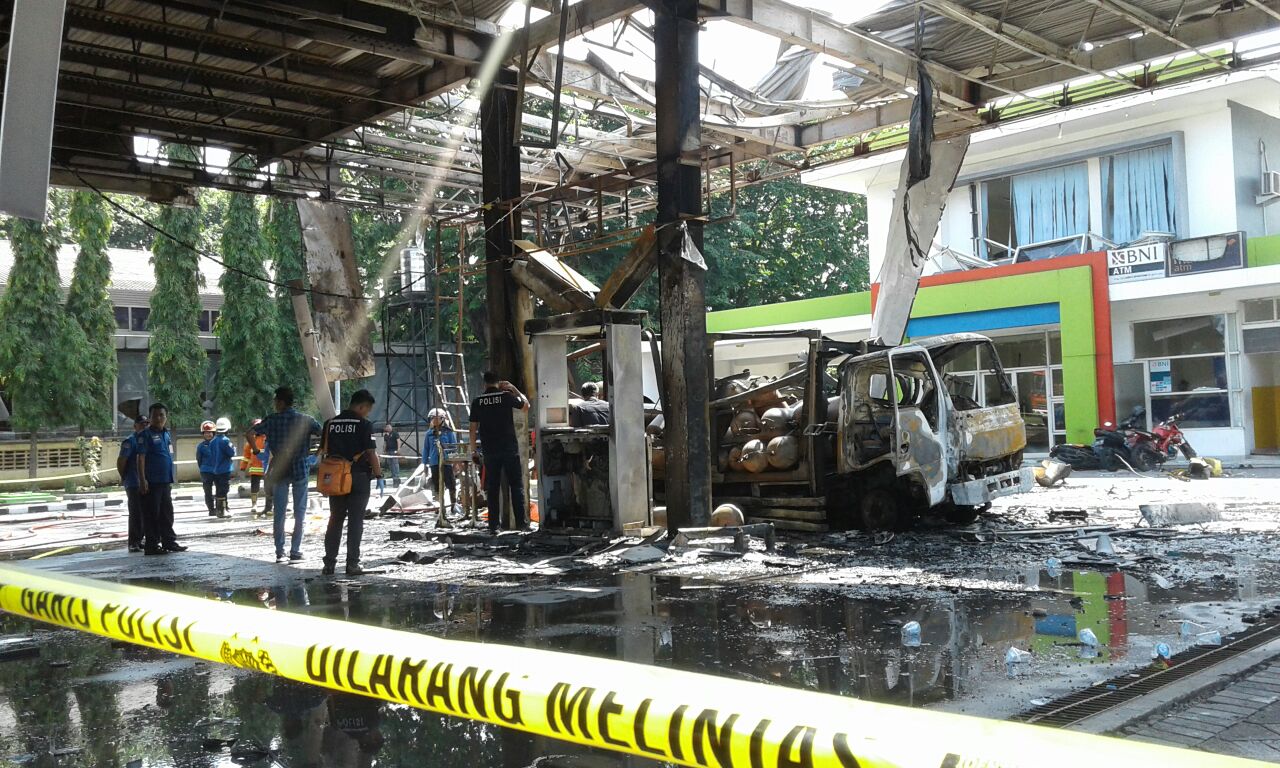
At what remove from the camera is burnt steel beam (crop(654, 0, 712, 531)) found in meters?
11.4

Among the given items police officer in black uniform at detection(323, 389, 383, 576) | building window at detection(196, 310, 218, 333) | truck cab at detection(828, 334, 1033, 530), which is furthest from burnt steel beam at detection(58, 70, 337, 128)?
building window at detection(196, 310, 218, 333)

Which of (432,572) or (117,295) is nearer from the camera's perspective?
(432,572)

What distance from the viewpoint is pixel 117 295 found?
1367 inches

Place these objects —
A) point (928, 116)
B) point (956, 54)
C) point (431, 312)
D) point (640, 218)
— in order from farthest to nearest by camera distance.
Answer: point (431, 312) → point (640, 218) → point (956, 54) → point (928, 116)

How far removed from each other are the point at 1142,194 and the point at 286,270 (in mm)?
25535

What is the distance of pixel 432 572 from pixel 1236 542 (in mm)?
7868

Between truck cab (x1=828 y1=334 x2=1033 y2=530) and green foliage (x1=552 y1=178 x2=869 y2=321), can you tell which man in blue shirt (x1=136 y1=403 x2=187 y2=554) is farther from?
green foliage (x1=552 y1=178 x2=869 y2=321)

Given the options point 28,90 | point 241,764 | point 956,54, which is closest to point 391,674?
point 241,764

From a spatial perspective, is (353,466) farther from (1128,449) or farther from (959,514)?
(1128,449)

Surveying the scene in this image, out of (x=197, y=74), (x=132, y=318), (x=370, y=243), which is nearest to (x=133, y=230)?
(x=132, y=318)

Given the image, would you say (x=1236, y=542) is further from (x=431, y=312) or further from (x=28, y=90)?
(x=431, y=312)

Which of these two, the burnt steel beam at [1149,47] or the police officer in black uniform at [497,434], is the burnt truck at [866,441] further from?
the burnt steel beam at [1149,47]

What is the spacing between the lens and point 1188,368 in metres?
23.0

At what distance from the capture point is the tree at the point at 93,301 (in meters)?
29.9
